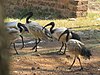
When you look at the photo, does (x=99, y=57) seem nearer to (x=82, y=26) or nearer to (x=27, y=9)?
(x=82, y=26)

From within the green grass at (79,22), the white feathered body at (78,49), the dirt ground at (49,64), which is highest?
the white feathered body at (78,49)

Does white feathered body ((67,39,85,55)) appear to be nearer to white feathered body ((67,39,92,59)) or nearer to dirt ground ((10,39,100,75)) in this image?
white feathered body ((67,39,92,59))

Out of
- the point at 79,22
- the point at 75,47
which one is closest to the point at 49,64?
the point at 75,47

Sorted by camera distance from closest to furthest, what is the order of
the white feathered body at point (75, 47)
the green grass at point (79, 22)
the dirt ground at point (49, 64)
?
the dirt ground at point (49, 64)
the white feathered body at point (75, 47)
the green grass at point (79, 22)

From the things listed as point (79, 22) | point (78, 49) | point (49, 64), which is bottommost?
point (79, 22)

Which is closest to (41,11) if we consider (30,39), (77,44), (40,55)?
(30,39)

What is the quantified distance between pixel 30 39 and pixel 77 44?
13.5ft

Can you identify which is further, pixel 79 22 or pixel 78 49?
pixel 79 22

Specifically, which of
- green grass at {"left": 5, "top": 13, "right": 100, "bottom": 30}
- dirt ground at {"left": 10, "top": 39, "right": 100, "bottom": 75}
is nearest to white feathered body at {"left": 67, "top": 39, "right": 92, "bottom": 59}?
dirt ground at {"left": 10, "top": 39, "right": 100, "bottom": 75}

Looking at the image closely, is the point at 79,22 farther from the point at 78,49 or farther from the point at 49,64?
the point at 78,49

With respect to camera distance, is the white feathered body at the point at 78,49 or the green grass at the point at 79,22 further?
the green grass at the point at 79,22

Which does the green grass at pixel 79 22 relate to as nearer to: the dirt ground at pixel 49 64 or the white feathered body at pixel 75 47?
the dirt ground at pixel 49 64

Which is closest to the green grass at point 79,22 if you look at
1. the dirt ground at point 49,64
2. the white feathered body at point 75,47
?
the dirt ground at point 49,64

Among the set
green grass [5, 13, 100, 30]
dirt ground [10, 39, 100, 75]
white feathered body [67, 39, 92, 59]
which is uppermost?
Answer: white feathered body [67, 39, 92, 59]
